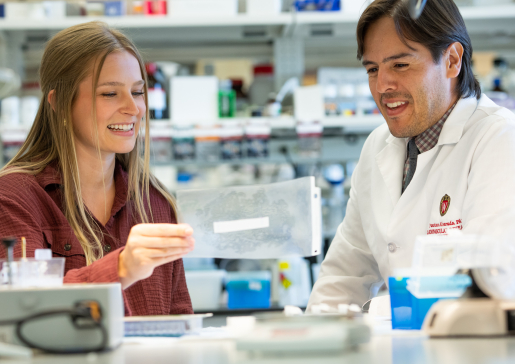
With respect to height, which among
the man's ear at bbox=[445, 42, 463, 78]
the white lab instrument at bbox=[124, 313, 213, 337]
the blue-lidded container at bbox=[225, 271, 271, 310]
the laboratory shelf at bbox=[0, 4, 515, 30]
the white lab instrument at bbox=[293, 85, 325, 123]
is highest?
the laboratory shelf at bbox=[0, 4, 515, 30]

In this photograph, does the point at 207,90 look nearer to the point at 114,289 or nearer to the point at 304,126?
the point at 304,126

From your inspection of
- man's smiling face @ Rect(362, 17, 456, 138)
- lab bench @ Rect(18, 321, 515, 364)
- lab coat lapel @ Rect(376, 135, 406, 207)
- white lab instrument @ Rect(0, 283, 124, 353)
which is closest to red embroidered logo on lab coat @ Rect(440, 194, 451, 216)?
lab coat lapel @ Rect(376, 135, 406, 207)

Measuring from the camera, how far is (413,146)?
69.5 inches

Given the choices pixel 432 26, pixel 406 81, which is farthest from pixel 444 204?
pixel 432 26

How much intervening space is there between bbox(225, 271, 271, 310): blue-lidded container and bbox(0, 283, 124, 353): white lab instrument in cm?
191

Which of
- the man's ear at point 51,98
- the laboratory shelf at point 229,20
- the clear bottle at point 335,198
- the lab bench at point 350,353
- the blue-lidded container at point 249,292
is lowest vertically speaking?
the blue-lidded container at point 249,292

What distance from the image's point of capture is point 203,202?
1.47 metres

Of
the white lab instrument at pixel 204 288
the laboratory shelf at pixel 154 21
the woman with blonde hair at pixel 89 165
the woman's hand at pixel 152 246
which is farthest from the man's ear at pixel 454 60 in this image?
the white lab instrument at pixel 204 288

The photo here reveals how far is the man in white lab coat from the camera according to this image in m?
1.54

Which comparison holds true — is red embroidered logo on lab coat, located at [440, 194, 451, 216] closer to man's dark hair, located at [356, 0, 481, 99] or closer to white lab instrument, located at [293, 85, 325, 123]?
man's dark hair, located at [356, 0, 481, 99]

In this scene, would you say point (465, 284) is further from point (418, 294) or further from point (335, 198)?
point (335, 198)

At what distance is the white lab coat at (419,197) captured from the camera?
1.41 metres

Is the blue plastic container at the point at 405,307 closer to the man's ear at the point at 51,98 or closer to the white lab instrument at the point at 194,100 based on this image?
the man's ear at the point at 51,98

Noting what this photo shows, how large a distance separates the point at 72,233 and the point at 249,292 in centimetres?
142
